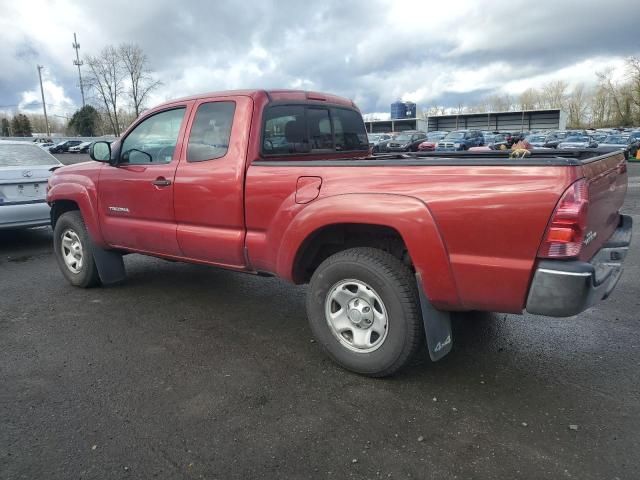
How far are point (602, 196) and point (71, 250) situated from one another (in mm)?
5100

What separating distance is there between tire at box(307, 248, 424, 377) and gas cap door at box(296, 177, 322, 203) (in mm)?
434

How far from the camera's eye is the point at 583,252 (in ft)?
9.21

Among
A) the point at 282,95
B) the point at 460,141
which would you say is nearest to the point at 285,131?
the point at 282,95

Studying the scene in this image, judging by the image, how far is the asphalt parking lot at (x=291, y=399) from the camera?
2574 millimetres

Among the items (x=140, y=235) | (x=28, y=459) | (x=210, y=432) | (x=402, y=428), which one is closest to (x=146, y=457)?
(x=210, y=432)

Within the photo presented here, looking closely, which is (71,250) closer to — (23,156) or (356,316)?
(23,156)

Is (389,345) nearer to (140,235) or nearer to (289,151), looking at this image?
(289,151)

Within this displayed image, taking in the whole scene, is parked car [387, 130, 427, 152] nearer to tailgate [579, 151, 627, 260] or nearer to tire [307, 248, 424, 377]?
tailgate [579, 151, 627, 260]

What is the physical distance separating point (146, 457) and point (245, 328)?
1.79 meters

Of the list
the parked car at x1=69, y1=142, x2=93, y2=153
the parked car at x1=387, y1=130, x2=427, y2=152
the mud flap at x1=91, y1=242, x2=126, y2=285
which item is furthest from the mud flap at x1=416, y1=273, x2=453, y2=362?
the parked car at x1=69, y1=142, x2=93, y2=153

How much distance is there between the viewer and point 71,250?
5.61 m

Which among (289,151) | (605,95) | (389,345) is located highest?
(605,95)

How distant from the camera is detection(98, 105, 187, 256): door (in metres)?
4.37

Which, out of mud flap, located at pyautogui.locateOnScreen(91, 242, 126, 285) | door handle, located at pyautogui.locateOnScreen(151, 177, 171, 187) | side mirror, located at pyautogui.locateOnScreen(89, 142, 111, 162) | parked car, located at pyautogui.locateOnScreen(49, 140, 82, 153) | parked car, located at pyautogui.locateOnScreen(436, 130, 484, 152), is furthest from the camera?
parked car, located at pyautogui.locateOnScreen(49, 140, 82, 153)
